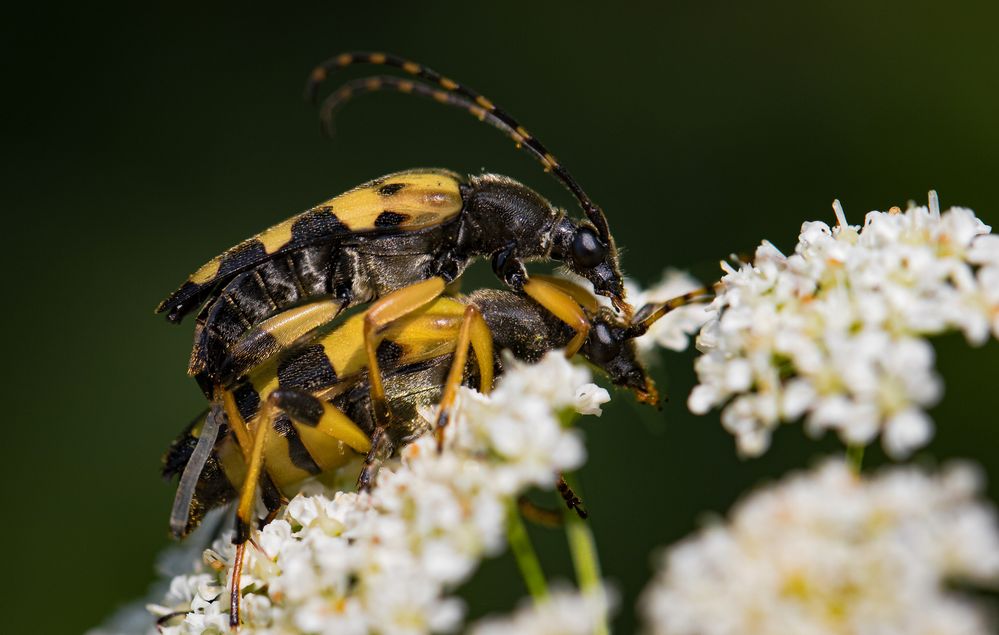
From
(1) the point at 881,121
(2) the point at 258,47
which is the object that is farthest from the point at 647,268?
(2) the point at 258,47

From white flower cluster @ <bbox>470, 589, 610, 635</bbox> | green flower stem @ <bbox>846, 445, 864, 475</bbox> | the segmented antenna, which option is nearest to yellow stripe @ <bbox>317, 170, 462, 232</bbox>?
the segmented antenna

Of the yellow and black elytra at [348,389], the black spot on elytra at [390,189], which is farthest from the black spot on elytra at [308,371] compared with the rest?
the black spot on elytra at [390,189]

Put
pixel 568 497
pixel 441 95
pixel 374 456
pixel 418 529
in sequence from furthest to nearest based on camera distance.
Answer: pixel 441 95
pixel 568 497
pixel 374 456
pixel 418 529

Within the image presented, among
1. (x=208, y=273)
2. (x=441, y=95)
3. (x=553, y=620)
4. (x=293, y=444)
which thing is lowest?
(x=553, y=620)

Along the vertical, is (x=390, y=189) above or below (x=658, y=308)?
above

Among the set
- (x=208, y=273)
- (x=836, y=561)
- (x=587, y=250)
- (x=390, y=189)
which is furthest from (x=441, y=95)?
(x=836, y=561)

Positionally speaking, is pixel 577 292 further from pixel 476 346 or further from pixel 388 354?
pixel 388 354

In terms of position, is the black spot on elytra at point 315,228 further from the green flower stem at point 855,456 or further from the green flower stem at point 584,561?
the green flower stem at point 855,456

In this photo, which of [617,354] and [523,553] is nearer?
[523,553]
